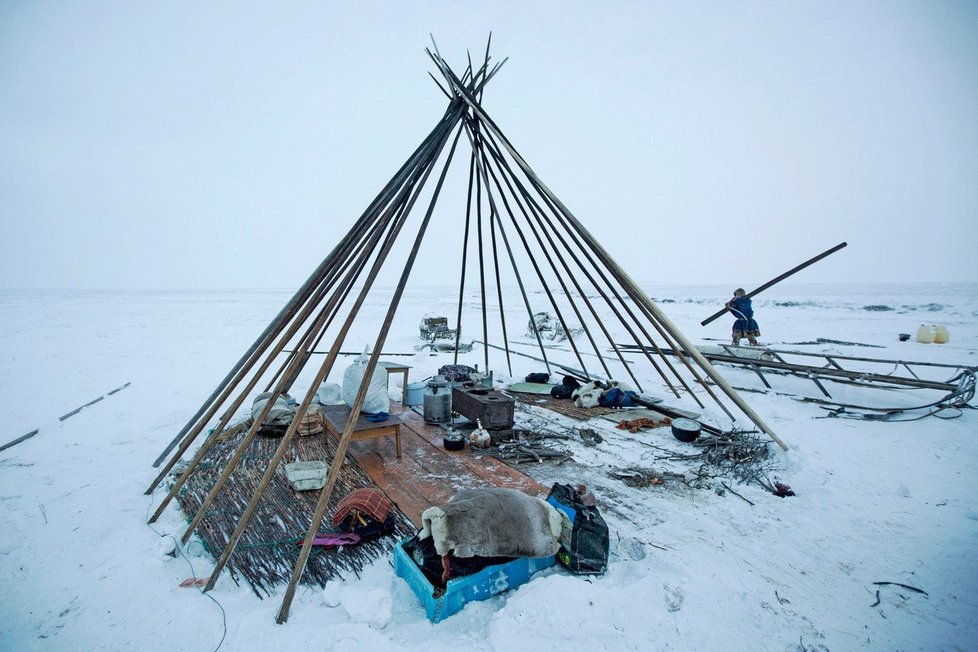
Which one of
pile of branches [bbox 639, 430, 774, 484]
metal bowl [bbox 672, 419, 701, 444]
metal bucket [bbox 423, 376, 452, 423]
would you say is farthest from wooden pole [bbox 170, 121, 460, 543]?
metal bowl [bbox 672, 419, 701, 444]

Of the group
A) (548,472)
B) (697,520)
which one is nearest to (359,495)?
(548,472)

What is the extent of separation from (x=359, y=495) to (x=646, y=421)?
451cm

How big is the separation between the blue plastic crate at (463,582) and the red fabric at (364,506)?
530 mm

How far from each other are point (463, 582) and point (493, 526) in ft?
1.26

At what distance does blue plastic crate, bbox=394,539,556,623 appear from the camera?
8.63 ft

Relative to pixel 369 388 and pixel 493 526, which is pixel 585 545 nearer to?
pixel 493 526

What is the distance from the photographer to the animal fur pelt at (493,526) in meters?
2.74

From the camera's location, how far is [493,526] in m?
2.85

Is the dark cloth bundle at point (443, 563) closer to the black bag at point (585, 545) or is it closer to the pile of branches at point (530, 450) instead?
the black bag at point (585, 545)

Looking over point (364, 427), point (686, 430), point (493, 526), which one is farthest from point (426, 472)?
point (686, 430)

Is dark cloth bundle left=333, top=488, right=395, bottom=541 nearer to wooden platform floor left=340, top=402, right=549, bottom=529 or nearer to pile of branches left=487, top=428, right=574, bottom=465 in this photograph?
wooden platform floor left=340, top=402, right=549, bottom=529

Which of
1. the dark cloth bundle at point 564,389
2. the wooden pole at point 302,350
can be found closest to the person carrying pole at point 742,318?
the dark cloth bundle at point 564,389

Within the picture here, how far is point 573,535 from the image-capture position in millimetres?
3072

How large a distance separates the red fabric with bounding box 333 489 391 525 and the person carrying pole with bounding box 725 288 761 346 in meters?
9.70
